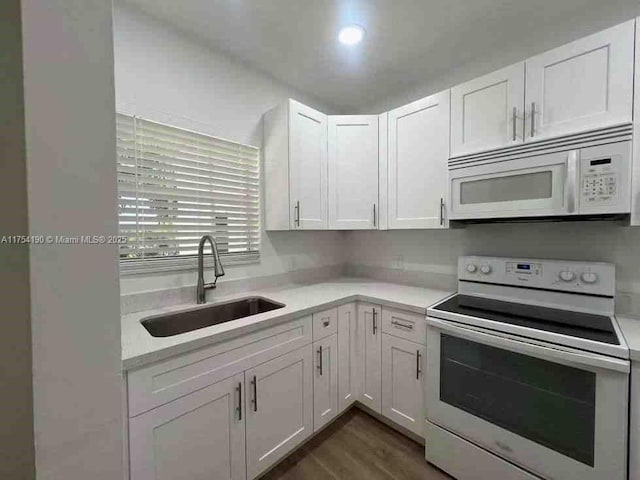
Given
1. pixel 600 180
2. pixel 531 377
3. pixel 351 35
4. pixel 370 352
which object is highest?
pixel 351 35

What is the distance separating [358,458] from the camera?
161 cm

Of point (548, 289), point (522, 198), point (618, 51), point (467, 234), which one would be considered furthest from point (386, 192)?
point (618, 51)

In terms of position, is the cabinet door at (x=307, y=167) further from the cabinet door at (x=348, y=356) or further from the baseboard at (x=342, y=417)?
the baseboard at (x=342, y=417)

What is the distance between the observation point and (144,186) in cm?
152

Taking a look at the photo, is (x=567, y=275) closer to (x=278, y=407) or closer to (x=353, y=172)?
(x=353, y=172)

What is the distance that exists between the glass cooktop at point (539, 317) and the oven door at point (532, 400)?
93mm

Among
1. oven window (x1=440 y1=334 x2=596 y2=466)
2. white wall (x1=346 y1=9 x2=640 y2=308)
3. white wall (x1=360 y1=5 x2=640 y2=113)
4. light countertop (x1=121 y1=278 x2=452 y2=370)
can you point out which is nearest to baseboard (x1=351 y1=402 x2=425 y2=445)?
oven window (x1=440 y1=334 x2=596 y2=466)

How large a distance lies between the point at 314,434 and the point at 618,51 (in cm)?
259

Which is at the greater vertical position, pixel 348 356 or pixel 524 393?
pixel 524 393

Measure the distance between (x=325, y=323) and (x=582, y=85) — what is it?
184cm

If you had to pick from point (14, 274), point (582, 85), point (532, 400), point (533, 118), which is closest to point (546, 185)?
point (533, 118)

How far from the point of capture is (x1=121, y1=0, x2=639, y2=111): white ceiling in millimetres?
1455

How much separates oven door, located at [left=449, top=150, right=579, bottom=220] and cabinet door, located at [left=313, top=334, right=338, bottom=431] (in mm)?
1173

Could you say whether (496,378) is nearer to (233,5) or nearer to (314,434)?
(314,434)
